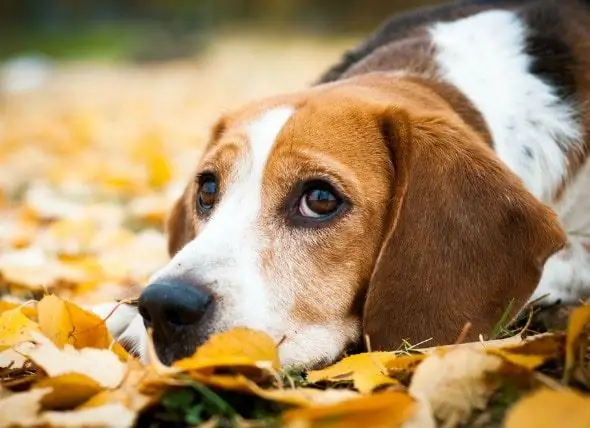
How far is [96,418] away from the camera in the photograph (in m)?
1.87

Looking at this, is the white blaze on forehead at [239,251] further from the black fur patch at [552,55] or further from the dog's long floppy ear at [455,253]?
the black fur patch at [552,55]

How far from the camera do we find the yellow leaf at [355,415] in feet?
5.75

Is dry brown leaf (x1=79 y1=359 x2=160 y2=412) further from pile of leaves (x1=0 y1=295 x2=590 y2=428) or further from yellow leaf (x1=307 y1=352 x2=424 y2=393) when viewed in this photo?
yellow leaf (x1=307 y1=352 x2=424 y2=393)

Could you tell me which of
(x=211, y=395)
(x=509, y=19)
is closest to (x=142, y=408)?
(x=211, y=395)

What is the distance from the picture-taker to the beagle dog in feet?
8.34

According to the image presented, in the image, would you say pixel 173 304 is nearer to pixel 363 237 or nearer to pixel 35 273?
pixel 363 237

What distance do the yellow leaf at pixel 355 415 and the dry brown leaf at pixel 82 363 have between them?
60 centimetres

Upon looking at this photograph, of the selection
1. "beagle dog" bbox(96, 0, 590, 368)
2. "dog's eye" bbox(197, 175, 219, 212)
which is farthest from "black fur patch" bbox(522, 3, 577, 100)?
"dog's eye" bbox(197, 175, 219, 212)

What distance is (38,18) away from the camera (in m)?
25.1

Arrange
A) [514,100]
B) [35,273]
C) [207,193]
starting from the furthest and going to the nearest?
[35,273] < [514,100] < [207,193]

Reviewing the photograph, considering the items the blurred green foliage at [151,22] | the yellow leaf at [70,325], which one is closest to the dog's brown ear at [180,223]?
the yellow leaf at [70,325]

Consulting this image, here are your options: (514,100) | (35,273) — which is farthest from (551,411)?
(35,273)

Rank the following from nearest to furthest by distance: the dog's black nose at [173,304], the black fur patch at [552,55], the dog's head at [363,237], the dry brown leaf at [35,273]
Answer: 1. the dog's black nose at [173,304]
2. the dog's head at [363,237]
3. the black fur patch at [552,55]
4. the dry brown leaf at [35,273]

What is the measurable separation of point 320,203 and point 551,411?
1.33 meters
